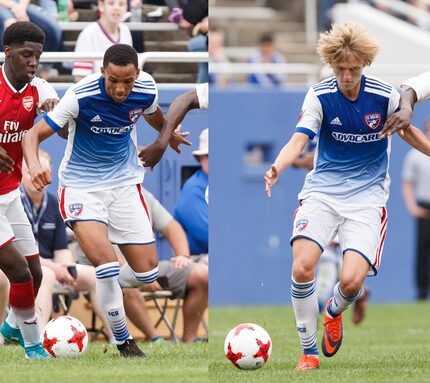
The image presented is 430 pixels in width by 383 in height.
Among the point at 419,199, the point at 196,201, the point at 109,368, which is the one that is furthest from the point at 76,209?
the point at 419,199

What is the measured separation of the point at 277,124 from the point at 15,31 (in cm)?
1010

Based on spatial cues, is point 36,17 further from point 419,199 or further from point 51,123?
point 419,199

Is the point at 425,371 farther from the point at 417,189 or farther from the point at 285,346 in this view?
the point at 417,189

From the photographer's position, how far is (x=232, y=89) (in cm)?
1958

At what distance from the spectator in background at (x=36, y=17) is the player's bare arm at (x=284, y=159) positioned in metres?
3.96

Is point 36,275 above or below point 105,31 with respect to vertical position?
below

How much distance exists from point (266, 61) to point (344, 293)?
12.7 meters

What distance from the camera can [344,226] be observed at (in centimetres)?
955

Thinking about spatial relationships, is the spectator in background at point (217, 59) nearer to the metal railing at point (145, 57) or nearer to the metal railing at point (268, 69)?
the metal railing at point (268, 69)

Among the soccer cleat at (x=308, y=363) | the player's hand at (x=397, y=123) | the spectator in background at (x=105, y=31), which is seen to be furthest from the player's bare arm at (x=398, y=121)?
the spectator in background at (x=105, y=31)

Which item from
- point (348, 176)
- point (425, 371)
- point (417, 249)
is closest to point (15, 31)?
point (348, 176)

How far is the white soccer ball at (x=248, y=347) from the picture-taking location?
9.35 meters

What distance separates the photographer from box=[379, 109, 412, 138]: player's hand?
9.20m

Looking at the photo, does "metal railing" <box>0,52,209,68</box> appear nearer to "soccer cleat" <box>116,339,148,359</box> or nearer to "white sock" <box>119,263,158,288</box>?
"white sock" <box>119,263,158,288</box>
